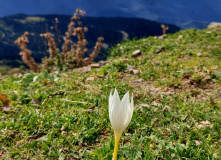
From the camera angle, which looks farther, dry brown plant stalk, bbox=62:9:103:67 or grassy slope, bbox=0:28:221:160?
dry brown plant stalk, bbox=62:9:103:67

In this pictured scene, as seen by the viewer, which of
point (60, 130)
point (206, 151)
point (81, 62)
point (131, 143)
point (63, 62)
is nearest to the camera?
point (206, 151)

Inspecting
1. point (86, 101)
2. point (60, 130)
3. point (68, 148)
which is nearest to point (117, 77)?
point (86, 101)

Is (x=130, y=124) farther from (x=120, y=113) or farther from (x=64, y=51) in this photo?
(x=64, y=51)

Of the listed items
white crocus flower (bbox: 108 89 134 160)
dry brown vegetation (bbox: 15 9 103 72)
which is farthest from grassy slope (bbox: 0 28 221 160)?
dry brown vegetation (bbox: 15 9 103 72)

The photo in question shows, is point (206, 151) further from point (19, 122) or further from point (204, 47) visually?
point (204, 47)

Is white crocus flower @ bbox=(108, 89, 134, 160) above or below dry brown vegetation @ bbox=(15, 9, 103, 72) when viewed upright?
below

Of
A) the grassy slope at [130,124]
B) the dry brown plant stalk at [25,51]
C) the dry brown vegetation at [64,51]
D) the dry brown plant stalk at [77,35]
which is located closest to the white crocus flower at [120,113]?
the grassy slope at [130,124]

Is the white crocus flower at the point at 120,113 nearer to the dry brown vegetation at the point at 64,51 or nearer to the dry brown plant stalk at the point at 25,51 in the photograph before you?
the dry brown vegetation at the point at 64,51

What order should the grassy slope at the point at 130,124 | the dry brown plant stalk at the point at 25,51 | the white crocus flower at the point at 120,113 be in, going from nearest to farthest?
the white crocus flower at the point at 120,113 → the grassy slope at the point at 130,124 → the dry brown plant stalk at the point at 25,51

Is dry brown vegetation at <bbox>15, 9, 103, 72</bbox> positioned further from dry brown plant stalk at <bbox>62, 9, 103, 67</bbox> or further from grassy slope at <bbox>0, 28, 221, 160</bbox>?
grassy slope at <bbox>0, 28, 221, 160</bbox>
